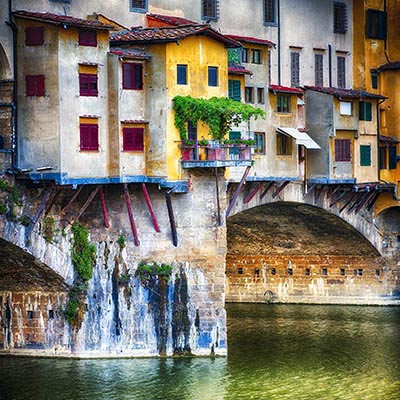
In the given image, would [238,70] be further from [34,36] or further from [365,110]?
[365,110]

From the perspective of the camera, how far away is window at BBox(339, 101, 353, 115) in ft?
216

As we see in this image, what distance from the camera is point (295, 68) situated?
64.7 meters

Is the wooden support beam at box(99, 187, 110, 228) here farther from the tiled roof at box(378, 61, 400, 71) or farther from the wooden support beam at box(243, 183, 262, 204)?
the tiled roof at box(378, 61, 400, 71)

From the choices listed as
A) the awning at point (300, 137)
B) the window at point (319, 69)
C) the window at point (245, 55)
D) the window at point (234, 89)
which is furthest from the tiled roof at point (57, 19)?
the window at point (319, 69)

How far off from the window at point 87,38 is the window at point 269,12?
13803 millimetres

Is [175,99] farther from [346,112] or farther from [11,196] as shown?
[346,112]

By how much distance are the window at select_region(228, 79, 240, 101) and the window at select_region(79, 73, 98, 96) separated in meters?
8.40

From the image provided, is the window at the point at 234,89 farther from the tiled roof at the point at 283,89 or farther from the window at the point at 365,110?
the window at the point at 365,110

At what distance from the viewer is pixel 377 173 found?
226 feet

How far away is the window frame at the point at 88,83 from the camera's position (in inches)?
1999

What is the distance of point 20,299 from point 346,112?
19581 mm

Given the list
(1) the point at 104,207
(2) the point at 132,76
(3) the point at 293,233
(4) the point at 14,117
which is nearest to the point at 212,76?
(2) the point at 132,76

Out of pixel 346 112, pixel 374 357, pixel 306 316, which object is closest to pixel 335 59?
pixel 346 112

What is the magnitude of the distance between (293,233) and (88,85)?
22769 millimetres
